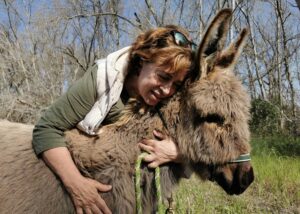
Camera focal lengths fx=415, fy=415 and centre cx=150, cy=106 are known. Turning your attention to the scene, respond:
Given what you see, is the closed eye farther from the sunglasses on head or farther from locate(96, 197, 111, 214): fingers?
locate(96, 197, 111, 214): fingers

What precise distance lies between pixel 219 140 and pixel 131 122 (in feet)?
1.66

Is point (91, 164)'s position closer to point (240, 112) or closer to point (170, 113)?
point (170, 113)

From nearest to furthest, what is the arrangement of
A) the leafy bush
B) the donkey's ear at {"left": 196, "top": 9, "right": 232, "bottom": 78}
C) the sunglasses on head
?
the donkey's ear at {"left": 196, "top": 9, "right": 232, "bottom": 78}, the sunglasses on head, the leafy bush

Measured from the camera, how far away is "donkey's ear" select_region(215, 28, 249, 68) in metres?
2.31

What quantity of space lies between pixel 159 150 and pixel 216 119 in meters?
0.35

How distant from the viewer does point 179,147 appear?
2277mm

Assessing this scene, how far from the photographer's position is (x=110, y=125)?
2.36m

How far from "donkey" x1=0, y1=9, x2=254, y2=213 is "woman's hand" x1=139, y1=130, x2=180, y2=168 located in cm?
4

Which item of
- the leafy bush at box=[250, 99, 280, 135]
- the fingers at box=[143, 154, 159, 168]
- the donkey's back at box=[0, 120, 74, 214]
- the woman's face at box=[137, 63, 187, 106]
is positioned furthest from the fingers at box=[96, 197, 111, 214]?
the leafy bush at box=[250, 99, 280, 135]

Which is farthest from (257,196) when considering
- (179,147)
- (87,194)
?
(87,194)

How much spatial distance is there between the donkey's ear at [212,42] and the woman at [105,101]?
0.25 feet

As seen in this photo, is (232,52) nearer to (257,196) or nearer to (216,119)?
(216,119)

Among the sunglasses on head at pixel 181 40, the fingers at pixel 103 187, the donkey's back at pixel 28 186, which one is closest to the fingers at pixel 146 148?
the fingers at pixel 103 187

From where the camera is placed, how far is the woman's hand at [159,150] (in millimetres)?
2244
